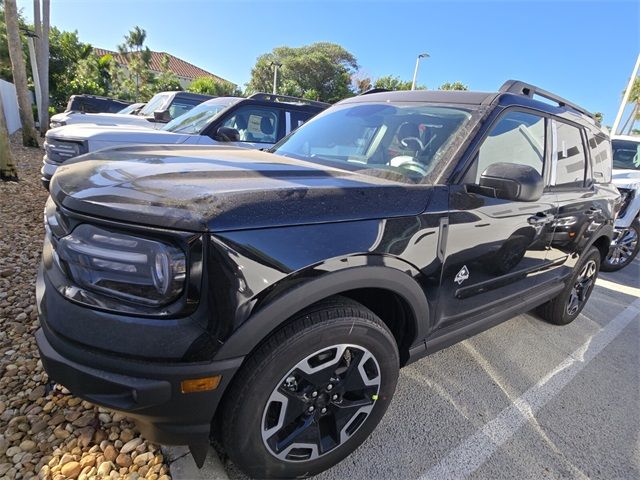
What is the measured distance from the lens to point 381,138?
250 centimetres

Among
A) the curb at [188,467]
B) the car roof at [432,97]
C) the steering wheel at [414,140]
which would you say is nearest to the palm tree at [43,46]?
the car roof at [432,97]

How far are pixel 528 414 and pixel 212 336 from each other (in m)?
2.18

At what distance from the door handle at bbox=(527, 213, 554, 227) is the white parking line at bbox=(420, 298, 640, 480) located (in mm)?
1181

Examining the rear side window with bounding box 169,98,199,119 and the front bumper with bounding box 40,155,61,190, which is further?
the rear side window with bounding box 169,98,199,119

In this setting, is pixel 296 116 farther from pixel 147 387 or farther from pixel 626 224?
pixel 147 387

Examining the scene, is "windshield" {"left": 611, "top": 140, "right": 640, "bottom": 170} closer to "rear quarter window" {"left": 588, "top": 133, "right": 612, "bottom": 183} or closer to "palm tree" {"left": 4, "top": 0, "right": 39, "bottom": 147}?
"rear quarter window" {"left": 588, "top": 133, "right": 612, "bottom": 183}

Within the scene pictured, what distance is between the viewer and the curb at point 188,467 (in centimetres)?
173

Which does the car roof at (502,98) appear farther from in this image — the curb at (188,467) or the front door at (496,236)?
the curb at (188,467)

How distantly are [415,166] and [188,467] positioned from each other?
188 centimetres

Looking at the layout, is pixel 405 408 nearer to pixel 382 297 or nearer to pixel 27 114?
pixel 382 297

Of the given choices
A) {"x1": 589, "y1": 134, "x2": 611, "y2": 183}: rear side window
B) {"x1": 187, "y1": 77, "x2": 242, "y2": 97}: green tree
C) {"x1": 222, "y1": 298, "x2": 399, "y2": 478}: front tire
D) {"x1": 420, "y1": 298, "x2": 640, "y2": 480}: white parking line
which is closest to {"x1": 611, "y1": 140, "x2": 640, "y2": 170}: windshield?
{"x1": 589, "y1": 134, "x2": 611, "y2": 183}: rear side window

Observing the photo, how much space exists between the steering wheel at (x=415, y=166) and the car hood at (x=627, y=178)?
5215mm

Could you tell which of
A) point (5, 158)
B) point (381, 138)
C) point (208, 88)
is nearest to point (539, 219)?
point (381, 138)

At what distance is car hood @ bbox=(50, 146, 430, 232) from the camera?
131 centimetres
